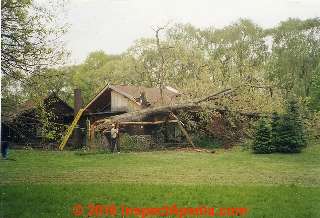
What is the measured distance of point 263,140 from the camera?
66.4ft

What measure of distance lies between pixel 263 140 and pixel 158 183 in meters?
9.44

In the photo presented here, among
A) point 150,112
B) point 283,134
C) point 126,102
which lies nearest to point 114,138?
point 150,112

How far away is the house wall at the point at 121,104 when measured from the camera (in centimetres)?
2325

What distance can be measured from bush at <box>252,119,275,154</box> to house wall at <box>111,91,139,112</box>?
6731 millimetres

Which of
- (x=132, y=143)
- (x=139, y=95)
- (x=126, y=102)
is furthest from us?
(x=126, y=102)

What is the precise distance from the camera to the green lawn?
9.39m

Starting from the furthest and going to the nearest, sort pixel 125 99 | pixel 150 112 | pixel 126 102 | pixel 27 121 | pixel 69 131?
pixel 126 102
pixel 150 112
pixel 125 99
pixel 69 131
pixel 27 121

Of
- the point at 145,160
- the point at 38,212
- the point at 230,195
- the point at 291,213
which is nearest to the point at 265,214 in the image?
the point at 291,213

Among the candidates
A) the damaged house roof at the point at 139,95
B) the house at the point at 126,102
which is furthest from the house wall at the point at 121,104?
the damaged house roof at the point at 139,95

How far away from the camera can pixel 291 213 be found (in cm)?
896

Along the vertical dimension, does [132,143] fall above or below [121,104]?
below

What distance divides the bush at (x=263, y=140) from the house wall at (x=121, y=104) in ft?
22.1

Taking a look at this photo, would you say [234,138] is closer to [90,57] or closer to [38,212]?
[90,57]

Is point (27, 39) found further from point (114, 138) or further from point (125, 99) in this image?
point (125, 99)
